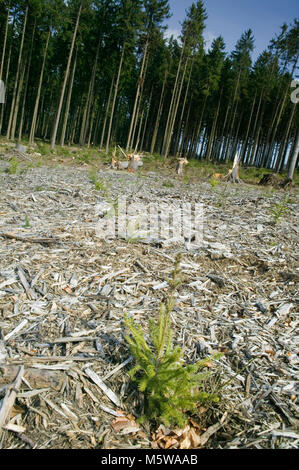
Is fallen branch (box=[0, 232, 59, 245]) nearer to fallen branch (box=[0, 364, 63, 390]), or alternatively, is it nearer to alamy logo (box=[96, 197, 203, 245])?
alamy logo (box=[96, 197, 203, 245])

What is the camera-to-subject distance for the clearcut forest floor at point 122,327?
68.0 inches

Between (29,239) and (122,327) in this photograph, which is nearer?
(122,327)

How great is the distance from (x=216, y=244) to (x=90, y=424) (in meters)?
3.25

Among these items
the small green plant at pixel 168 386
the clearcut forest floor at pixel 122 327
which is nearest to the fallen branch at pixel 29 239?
the clearcut forest floor at pixel 122 327

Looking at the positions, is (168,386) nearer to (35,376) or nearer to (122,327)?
(122,327)

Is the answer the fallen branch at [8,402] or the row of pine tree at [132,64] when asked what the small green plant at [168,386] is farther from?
the row of pine tree at [132,64]

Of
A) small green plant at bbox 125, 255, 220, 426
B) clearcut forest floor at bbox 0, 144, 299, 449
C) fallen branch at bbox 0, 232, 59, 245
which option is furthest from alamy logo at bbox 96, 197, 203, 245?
small green plant at bbox 125, 255, 220, 426

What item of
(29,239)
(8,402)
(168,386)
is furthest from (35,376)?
(29,239)

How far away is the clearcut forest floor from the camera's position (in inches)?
68.0

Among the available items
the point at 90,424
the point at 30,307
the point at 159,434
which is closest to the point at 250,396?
the point at 159,434

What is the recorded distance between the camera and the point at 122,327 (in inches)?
98.2

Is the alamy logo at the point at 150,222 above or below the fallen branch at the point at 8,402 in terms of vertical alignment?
above

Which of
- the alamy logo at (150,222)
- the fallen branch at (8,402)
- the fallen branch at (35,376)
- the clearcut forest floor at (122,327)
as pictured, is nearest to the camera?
the fallen branch at (8,402)
